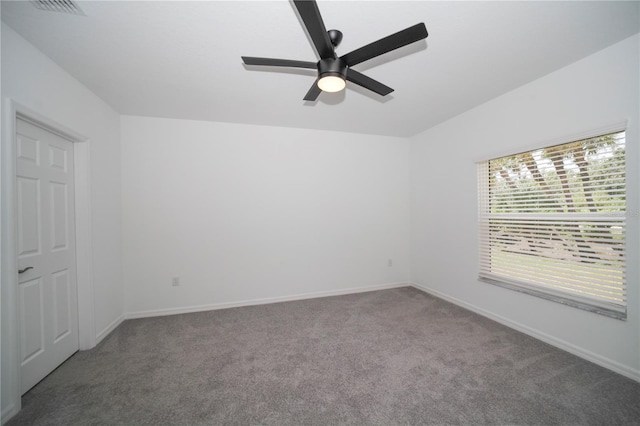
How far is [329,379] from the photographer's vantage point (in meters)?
1.97

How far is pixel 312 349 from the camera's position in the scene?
7.89ft

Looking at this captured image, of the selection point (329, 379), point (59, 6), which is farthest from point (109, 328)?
point (59, 6)

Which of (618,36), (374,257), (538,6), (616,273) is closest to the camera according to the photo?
(538,6)

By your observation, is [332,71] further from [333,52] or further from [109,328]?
[109,328]

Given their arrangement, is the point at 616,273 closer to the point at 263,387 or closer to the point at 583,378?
the point at 583,378

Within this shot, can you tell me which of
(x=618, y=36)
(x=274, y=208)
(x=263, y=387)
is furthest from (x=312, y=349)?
(x=618, y=36)

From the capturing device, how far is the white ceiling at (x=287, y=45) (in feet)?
5.24

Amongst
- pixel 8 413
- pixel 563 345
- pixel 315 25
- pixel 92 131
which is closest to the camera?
pixel 315 25

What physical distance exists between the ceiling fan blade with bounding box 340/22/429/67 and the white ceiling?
0.35m

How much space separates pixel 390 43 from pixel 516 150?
2.24 meters

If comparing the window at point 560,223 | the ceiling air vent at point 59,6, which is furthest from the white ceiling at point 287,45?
the window at point 560,223

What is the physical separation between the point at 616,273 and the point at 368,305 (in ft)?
8.10

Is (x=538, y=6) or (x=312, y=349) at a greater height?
(x=538, y=6)

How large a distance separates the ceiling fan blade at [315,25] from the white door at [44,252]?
2334 millimetres
